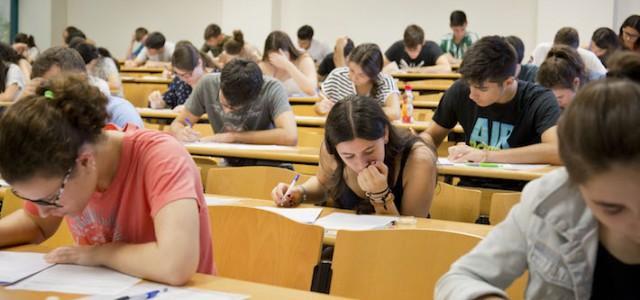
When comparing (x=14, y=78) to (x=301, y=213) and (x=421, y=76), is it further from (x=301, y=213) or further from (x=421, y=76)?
(x=301, y=213)

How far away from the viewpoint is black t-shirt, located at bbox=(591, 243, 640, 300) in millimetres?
1206

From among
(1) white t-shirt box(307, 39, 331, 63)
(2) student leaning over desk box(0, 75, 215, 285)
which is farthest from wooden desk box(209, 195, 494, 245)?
(1) white t-shirt box(307, 39, 331, 63)

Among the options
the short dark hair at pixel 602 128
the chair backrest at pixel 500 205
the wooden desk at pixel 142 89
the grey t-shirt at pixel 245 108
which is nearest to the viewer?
the short dark hair at pixel 602 128

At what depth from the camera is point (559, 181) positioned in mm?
1227

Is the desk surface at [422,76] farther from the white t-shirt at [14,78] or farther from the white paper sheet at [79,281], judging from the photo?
the white paper sheet at [79,281]

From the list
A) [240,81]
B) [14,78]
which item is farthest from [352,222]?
[14,78]

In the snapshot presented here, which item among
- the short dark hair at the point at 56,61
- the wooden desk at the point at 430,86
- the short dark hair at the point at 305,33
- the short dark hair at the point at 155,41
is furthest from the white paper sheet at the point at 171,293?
the short dark hair at the point at 305,33

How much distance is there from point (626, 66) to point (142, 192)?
1.11m

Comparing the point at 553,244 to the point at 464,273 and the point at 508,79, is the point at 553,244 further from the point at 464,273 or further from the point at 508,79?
the point at 508,79

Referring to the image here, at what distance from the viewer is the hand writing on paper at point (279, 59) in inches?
236

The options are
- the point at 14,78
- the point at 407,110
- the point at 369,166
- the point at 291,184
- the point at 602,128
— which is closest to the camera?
the point at 602,128

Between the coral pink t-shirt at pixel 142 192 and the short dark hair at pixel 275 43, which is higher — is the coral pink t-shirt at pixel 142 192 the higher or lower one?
the lower one

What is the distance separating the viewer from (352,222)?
2.46m

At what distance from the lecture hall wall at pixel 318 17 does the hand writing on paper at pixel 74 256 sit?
28.5ft
